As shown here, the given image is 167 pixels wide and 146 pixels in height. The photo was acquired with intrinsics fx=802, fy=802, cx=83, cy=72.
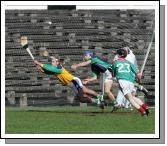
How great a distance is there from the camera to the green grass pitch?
13812 mm

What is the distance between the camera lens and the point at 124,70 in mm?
16531

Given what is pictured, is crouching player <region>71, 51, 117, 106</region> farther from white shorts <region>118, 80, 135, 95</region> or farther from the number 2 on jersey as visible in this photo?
white shorts <region>118, 80, 135, 95</region>

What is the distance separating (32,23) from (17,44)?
2.46ft

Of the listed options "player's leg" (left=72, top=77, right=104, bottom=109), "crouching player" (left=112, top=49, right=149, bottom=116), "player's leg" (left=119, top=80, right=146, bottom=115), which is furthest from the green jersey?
"player's leg" (left=72, top=77, right=104, bottom=109)

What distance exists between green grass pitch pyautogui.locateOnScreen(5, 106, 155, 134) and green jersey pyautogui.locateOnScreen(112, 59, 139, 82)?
31.7 inches

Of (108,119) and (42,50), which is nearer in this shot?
(108,119)

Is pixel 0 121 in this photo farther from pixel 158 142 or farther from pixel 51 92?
pixel 51 92

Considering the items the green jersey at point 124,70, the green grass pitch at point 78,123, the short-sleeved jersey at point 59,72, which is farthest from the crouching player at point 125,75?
the short-sleeved jersey at point 59,72

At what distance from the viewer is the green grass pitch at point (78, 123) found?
13.8m

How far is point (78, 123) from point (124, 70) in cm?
214

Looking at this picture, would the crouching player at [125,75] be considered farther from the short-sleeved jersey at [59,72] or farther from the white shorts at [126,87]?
the short-sleeved jersey at [59,72]

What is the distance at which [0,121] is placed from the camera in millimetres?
14297

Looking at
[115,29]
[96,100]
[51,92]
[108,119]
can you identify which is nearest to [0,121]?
[108,119]

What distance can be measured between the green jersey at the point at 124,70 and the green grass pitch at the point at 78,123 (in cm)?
80
